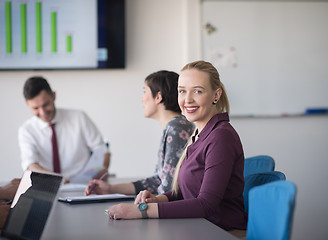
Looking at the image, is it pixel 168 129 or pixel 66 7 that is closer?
pixel 168 129

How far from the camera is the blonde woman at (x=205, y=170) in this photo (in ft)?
5.04

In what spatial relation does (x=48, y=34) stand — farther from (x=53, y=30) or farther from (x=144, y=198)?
(x=144, y=198)

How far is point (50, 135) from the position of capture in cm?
335

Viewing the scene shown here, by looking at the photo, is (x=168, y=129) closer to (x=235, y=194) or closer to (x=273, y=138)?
(x=235, y=194)

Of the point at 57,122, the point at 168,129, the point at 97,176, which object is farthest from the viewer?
the point at 57,122

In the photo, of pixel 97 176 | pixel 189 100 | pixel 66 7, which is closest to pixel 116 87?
pixel 66 7

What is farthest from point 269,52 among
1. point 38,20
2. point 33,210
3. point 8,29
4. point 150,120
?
point 33,210

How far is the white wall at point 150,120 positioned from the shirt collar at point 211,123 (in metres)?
2.59

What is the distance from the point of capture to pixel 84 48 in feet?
13.9

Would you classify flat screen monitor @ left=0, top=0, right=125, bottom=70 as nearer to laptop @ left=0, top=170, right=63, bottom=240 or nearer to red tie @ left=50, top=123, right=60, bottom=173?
red tie @ left=50, top=123, right=60, bottom=173

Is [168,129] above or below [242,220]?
above

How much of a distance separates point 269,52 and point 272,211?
3.35 m

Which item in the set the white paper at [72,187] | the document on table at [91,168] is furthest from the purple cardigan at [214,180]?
the document on table at [91,168]

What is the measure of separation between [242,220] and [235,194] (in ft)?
0.34
